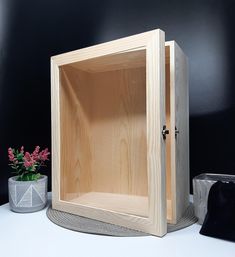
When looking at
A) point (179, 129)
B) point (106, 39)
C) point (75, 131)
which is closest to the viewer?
point (179, 129)

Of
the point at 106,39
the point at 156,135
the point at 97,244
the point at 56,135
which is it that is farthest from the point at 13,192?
the point at 106,39

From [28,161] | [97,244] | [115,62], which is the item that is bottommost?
[97,244]

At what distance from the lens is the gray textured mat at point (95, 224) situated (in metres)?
0.55

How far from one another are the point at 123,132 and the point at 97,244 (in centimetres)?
37

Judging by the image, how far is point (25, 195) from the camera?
0.67 m

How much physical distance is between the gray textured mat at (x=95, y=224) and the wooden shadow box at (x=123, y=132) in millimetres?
14

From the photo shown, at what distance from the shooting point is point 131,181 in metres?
0.78

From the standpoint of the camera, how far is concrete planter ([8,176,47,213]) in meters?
0.67

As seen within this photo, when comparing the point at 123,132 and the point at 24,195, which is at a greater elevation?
the point at 123,132

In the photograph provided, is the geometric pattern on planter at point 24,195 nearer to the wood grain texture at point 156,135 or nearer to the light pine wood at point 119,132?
the light pine wood at point 119,132

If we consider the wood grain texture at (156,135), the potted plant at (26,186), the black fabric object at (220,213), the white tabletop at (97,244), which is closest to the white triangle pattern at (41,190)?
the potted plant at (26,186)

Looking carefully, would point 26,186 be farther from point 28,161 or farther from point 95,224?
point 95,224

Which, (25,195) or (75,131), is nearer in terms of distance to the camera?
(25,195)

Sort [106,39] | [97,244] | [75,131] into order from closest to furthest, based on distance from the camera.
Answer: [97,244], [75,131], [106,39]
